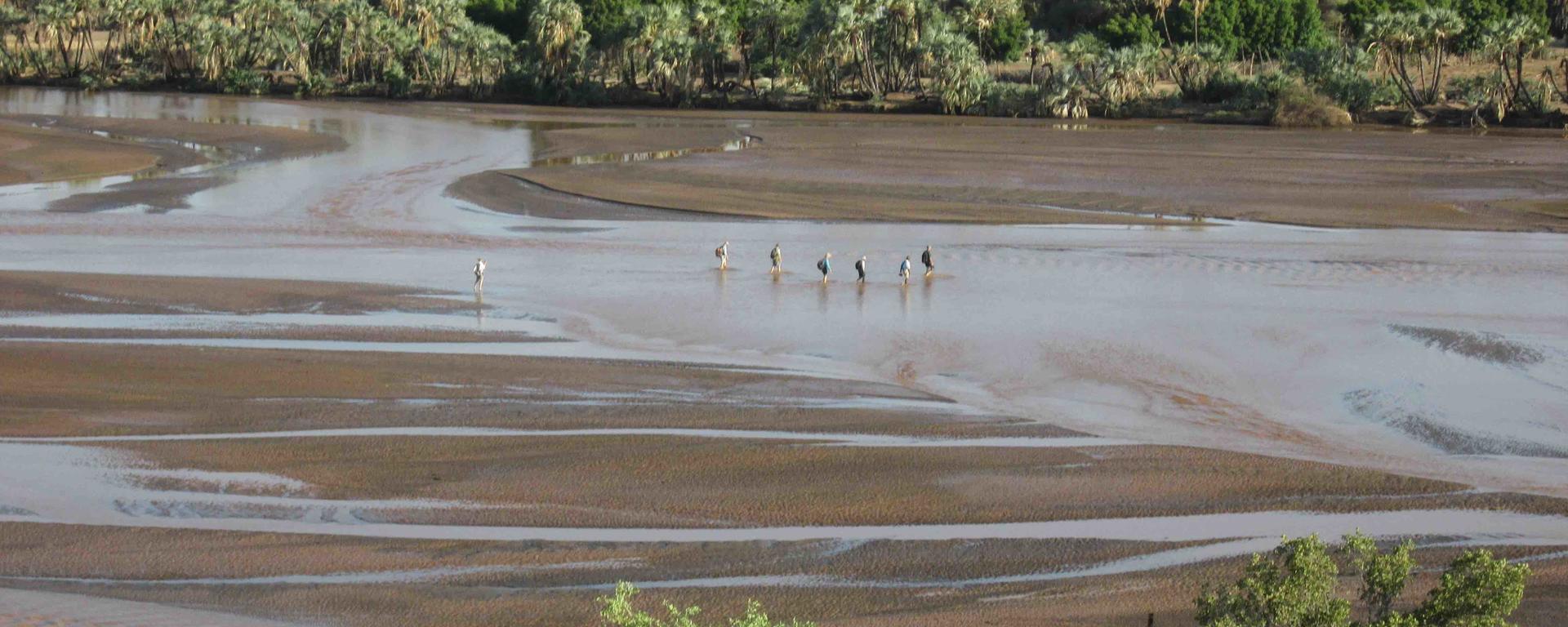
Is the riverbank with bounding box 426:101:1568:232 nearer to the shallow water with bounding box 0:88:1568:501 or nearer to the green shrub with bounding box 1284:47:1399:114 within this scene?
the shallow water with bounding box 0:88:1568:501

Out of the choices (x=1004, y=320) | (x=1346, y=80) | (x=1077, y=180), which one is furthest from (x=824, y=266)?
(x=1346, y=80)

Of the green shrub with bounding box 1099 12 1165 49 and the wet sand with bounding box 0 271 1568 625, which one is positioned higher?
the green shrub with bounding box 1099 12 1165 49

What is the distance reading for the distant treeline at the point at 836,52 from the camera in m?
71.2

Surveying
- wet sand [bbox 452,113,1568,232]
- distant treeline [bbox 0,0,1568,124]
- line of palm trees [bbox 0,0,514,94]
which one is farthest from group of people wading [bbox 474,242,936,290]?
line of palm trees [bbox 0,0,514,94]

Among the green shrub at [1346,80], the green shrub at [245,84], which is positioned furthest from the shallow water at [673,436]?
the green shrub at [245,84]

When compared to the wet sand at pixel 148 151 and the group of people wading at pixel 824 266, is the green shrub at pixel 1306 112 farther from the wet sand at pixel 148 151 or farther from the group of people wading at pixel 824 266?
the group of people wading at pixel 824 266

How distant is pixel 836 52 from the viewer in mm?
77750

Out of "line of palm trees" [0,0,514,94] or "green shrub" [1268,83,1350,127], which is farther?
"line of palm trees" [0,0,514,94]

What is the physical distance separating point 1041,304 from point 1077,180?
2004 cm

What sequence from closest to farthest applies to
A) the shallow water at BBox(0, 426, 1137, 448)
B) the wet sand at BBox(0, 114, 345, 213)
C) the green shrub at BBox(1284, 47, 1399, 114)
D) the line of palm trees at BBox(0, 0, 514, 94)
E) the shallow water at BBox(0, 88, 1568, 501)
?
1. the shallow water at BBox(0, 426, 1137, 448)
2. the shallow water at BBox(0, 88, 1568, 501)
3. the wet sand at BBox(0, 114, 345, 213)
4. the green shrub at BBox(1284, 47, 1399, 114)
5. the line of palm trees at BBox(0, 0, 514, 94)

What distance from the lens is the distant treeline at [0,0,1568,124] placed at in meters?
71.2

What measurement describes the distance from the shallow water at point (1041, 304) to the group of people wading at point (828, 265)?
276 mm

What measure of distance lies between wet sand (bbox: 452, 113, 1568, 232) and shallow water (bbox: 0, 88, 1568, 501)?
81.6 inches

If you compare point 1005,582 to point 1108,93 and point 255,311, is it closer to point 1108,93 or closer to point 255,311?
point 255,311
